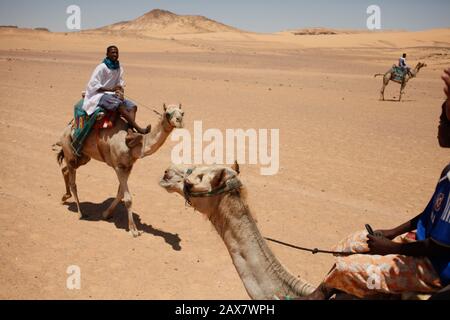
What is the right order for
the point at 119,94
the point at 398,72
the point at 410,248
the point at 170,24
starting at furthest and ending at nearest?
the point at 170,24 → the point at 398,72 → the point at 119,94 → the point at 410,248

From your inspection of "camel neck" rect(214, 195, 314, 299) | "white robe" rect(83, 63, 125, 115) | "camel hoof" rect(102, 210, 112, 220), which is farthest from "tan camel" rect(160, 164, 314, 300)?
"camel hoof" rect(102, 210, 112, 220)

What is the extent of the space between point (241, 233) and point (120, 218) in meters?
5.13

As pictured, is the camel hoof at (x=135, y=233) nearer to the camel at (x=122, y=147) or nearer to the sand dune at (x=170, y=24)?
the camel at (x=122, y=147)

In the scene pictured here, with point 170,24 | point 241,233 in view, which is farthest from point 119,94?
point 170,24

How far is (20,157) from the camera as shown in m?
10.8

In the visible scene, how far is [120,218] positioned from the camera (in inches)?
312

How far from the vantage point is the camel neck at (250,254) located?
3273 mm

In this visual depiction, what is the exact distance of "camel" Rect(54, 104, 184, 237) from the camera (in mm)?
6699

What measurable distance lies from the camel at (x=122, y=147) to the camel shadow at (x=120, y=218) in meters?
0.19

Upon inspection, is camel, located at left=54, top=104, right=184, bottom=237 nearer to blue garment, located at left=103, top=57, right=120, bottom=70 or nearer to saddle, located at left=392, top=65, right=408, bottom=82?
blue garment, located at left=103, top=57, right=120, bottom=70

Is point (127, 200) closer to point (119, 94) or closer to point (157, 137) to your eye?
point (157, 137)

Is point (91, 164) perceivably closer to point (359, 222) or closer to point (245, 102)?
point (359, 222)
